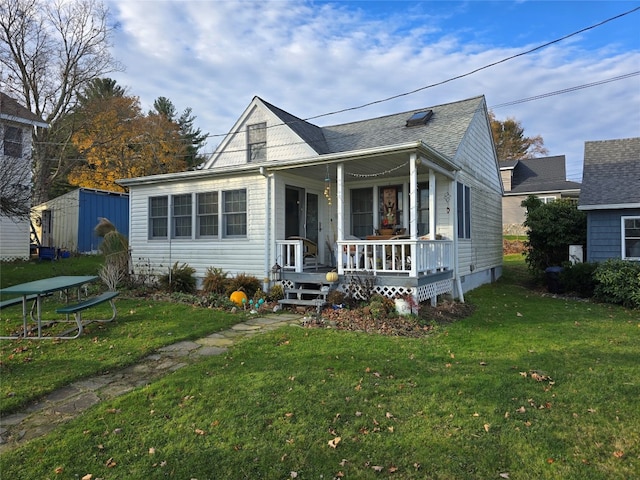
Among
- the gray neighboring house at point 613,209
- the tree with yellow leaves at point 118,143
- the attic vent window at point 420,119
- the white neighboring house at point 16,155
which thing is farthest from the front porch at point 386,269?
the tree with yellow leaves at point 118,143

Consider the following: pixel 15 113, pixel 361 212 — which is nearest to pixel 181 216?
pixel 361 212

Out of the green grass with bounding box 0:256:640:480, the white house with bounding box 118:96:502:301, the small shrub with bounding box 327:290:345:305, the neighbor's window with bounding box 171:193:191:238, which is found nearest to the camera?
the green grass with bounding box 0:256:640:480

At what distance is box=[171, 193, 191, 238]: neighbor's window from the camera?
11328 mm

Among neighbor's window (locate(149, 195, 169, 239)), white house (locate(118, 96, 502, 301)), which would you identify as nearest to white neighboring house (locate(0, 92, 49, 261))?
neighbor's window (locate(149, 195, 169, 239))

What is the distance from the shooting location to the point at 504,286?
1298 centimetres

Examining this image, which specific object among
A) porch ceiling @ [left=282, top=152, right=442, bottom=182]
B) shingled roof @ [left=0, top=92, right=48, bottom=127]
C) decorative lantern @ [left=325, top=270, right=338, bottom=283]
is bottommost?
decorative lantern @ [left=325, top=270, right=338, bottom=283]

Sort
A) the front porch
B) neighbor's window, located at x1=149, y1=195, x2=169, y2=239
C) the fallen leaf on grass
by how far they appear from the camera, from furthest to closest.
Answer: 1. neighbor's window, located at x1=149, y1=195, x2=169, y2=239
2. the front porch
3. the fallen leaf on grass

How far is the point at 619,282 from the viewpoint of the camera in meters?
9.84

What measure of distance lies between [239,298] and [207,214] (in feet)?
10.8

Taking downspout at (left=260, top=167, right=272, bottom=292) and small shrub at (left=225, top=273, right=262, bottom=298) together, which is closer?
small shrub at (left=225, top=273, right=262, bottom=298)

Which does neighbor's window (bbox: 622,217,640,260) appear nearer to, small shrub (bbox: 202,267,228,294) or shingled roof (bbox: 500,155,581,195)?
small shrub (bbox: 202,267,228,294)

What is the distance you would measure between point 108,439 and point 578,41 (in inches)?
417

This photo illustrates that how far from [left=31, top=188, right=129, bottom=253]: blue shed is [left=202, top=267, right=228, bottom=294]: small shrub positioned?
458 inches

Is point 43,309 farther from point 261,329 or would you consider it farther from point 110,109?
point 110,109
